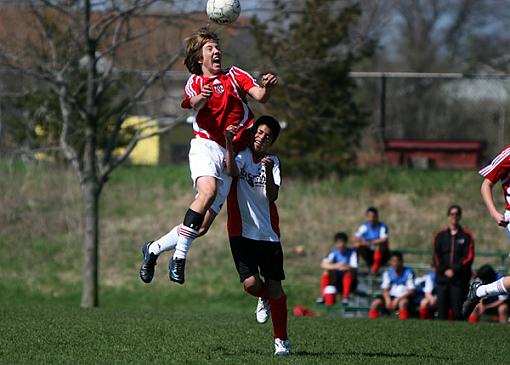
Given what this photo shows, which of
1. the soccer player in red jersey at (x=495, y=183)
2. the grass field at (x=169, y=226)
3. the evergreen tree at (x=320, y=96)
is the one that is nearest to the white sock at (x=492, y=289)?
the soccer player in red jersey at (x=495, y=183)

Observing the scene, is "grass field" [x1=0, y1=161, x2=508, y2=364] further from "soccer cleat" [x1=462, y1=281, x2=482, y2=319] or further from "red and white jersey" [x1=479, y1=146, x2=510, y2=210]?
"red and white jersey" [x1=479, y1=146, x2=510, y2=210]

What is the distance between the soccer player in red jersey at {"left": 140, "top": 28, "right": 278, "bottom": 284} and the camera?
25.9ft

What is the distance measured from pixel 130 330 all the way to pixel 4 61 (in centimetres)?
752

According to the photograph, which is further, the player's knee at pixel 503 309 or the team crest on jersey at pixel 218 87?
the player's knee at pixel 503 309

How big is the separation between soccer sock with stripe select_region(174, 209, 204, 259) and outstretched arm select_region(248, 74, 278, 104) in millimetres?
1091

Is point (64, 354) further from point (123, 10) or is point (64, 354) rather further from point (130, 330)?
point (123, 10)

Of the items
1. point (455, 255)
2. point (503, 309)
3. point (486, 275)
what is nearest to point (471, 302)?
point (486, 275)

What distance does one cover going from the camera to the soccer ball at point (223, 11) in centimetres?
834

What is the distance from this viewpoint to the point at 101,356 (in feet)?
24.6

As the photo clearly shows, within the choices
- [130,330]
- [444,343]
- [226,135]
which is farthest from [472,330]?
[226,135]

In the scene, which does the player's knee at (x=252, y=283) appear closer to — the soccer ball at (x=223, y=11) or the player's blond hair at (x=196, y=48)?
the player's blond hair at (x=196, y=48)

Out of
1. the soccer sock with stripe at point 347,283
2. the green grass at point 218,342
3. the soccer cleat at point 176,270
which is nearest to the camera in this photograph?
the green grass at point 218,342

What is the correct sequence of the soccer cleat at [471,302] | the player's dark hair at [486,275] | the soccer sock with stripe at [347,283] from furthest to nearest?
the soccer sock with stripe at [347,283]
the player's dark hair at [486,275]
the soccer cleat at [471,302]

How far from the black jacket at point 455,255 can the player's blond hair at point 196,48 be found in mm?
8281
